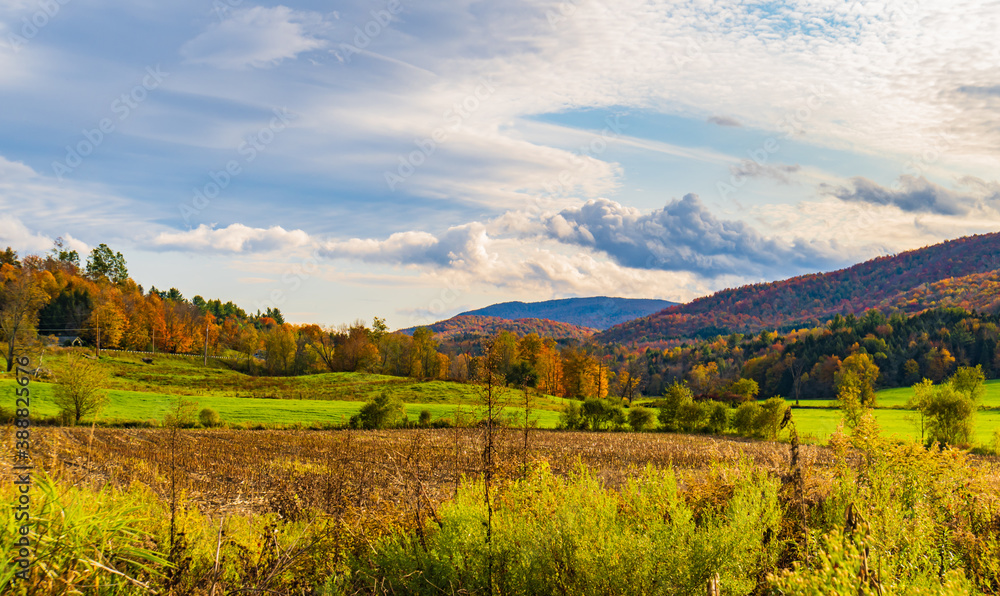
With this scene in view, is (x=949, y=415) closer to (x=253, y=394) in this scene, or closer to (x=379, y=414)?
(x=379, y=414)

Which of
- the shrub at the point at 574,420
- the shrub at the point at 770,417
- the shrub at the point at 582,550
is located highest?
the shrub at the point at 582,550

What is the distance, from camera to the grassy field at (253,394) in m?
49.4

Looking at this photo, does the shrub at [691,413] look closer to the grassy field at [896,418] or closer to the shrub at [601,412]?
the shrub at [601,412]

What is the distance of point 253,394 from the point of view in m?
66.4

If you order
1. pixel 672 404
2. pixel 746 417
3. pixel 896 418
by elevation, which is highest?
pixel 672 404

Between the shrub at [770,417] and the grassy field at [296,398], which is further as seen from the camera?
the grassy field at [296,398]

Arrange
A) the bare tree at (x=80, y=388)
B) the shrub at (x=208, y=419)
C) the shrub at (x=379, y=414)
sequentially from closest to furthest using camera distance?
the bare tree at (x=80, y=388) < the shrub at (x=208, y=419) < the shrub at (x=379, y=414)

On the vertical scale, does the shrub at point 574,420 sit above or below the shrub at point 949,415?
below

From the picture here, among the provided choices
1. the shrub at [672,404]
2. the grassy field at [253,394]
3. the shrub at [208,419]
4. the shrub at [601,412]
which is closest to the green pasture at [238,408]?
the grassy field at [253,394]

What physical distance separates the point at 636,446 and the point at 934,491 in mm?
29477

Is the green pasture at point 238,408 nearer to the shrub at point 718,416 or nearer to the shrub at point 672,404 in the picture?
the shrub at point 672,404

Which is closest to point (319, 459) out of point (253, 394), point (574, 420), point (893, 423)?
point (574, 420)

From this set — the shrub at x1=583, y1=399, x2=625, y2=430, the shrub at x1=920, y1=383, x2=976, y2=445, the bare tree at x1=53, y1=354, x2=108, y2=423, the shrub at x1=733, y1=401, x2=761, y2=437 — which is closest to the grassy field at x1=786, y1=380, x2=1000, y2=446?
the shrub at x1=920, y1=383, x2=976, y2=445

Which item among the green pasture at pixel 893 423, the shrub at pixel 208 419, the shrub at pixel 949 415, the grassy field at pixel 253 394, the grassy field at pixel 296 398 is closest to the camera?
the shrub at pixel 949 415
